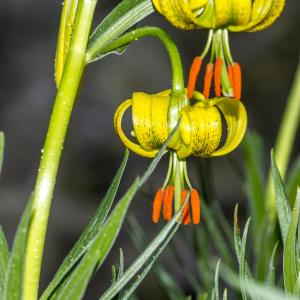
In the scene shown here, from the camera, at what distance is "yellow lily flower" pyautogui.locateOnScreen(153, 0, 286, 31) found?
77cm

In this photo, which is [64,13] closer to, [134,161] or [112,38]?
[112,38]

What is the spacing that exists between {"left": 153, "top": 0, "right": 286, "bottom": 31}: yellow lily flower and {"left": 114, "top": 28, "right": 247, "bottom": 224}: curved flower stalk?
2 cm

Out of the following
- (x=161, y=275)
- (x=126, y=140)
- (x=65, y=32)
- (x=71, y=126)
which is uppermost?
(x=65, y=32)

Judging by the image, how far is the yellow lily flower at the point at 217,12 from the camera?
77 centimetres

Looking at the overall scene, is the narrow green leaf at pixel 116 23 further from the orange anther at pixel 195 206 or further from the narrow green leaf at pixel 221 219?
the narrow green leaf at pixel 221 219

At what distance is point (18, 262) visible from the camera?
0.67m

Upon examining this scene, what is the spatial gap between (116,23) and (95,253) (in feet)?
0.75

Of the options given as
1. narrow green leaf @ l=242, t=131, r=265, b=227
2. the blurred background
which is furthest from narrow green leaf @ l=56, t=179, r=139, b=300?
the blurred background

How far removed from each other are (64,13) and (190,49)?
91.5 inches

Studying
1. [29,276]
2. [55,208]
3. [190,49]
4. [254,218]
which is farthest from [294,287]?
[190,49]

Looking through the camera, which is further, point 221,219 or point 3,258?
point 221,219

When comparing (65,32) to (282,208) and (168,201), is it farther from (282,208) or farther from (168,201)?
(282,208)

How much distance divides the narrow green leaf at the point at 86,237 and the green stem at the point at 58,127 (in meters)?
0.02

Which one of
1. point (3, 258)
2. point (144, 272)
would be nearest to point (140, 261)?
point (144, 272)
